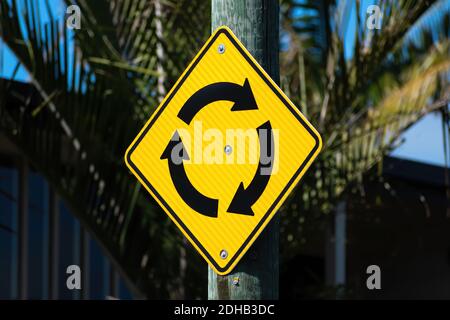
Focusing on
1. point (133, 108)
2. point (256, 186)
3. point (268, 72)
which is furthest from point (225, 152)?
point (133, 108)

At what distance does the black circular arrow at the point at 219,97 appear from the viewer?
3.25 meters

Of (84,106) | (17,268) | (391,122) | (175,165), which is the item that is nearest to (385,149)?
(391,122)

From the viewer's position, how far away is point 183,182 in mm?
3285

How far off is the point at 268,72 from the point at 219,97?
0.20 metres

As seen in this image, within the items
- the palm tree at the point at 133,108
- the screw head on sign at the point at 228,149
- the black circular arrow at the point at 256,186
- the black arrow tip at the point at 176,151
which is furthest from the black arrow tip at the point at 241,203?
the palm tree at the point at 133,108

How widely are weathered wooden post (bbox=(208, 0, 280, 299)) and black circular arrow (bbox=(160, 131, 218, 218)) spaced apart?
0.69 feet

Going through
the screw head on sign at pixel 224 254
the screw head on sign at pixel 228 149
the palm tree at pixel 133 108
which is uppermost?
the palm tree at pixel 133 108

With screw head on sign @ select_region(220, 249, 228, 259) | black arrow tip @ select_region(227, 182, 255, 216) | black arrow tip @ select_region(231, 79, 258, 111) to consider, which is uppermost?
black arrow tip @ select_region(231, 79, 258, 111)

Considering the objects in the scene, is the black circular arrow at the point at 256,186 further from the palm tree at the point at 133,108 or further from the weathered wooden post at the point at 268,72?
the palm tree at the point at 133,108

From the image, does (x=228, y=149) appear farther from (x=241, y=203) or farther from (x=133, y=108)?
(x=133, y=108)

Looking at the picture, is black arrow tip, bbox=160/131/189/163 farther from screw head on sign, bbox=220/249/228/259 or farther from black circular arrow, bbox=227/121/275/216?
screw head on sign, bbox=220/249/228/259

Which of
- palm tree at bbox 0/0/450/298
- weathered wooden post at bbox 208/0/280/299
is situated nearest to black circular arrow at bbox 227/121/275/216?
weathered wooden post at bbox 208/0/280/299

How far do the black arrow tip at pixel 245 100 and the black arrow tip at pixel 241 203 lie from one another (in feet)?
0.90

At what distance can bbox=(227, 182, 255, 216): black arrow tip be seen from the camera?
126 inches
